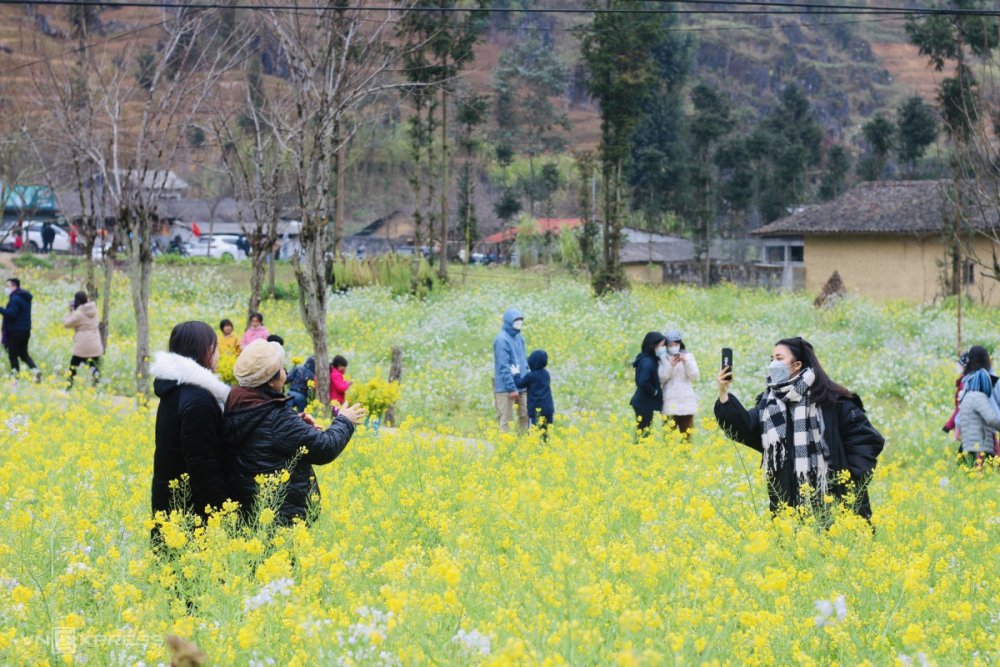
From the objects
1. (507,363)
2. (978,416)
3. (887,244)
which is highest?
(887,244)

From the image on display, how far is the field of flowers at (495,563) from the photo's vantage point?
3.50 m

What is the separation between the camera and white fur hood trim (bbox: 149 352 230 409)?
14.9 ft

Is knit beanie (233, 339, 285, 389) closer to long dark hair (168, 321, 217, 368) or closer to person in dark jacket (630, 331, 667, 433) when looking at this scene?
long dark hair (168, 321, 217, 368)

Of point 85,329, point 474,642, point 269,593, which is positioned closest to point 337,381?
point 85,329

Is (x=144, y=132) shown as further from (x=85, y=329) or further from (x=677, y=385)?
(x=677, y=385)

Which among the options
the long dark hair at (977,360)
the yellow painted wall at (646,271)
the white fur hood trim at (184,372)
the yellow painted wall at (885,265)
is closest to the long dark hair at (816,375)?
the white fur hood trim at (184,372)

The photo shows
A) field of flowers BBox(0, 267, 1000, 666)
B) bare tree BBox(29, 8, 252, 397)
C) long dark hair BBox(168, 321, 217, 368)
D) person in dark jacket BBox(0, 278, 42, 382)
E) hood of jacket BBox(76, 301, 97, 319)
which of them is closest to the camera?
field of flowers BBox(0, 267, 1000, 666)

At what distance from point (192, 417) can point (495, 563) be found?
147 centimetres

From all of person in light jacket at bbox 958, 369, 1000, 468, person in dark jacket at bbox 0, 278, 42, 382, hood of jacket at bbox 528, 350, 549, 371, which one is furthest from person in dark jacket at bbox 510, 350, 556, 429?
person in dark jacket at bbox 0, 278, 42, 382

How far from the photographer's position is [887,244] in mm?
28359

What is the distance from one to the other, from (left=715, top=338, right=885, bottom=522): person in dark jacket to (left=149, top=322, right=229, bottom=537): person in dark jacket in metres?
2.52

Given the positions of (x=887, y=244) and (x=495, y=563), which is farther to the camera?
(x=887, y=244)

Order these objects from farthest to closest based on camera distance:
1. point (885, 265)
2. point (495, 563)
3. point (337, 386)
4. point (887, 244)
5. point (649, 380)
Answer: point (885, 265) < point (887, 244) < point (337, 386) < point (649, 380) < point (495, 563)

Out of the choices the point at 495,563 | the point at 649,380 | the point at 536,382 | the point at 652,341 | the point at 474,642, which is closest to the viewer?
the point at 474,642
